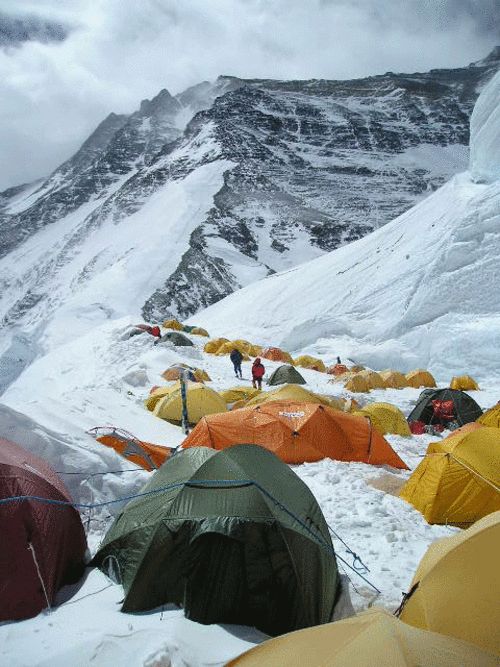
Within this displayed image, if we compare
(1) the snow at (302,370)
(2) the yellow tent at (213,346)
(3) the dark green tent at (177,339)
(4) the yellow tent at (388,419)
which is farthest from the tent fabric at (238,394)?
(2) the yellow tent at (213,346)

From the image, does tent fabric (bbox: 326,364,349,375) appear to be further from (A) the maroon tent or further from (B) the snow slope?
(A) the maroon tent

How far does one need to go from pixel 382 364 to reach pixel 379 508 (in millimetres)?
21139

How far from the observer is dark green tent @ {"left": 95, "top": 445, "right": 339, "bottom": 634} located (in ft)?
13.7

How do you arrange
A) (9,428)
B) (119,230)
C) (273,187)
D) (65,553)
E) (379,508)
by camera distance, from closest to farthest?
(65,553) < (9,428) < (379,508) < (119,230) < (273,187)

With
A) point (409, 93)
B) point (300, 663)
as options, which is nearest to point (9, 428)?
point (300, 663)

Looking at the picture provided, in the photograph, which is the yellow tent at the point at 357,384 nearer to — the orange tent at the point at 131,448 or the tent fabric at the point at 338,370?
the tent fabric at the point at 338,370

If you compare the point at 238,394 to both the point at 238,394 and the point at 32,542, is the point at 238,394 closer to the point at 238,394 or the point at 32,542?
the point at 238,394

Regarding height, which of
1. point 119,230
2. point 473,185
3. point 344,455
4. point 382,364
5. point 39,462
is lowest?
point 382,364

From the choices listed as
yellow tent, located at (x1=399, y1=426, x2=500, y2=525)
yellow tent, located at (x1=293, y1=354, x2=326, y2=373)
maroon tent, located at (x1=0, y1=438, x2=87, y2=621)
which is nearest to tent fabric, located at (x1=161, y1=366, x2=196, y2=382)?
yellow tent, located at (x1=293, y1=354, x2=326, y2=373)

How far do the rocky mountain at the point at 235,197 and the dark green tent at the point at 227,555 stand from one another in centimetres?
4642

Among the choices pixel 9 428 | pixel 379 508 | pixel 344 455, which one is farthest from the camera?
pixel 344 455

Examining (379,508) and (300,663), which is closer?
(300,663)

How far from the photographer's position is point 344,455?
954 cm

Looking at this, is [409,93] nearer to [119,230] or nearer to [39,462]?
[119,230]
